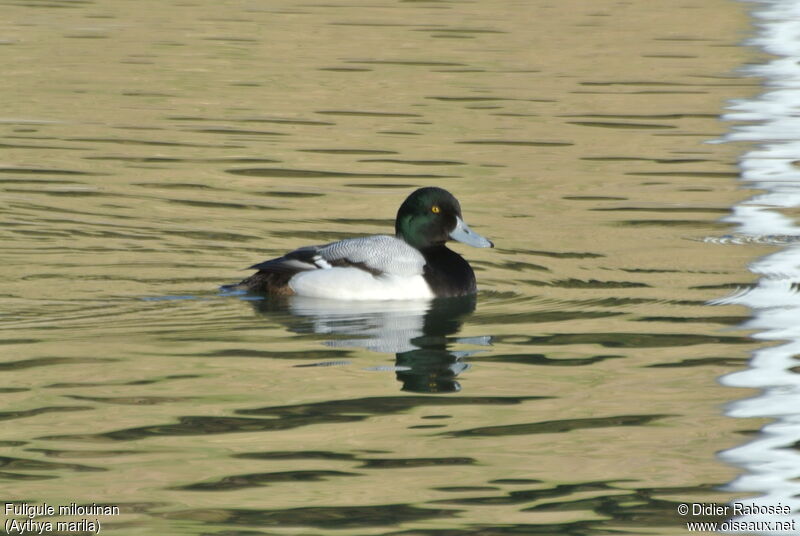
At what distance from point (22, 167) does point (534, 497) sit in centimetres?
1040

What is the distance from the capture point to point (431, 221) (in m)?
11.8

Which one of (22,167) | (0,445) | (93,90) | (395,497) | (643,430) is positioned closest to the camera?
(395,497)

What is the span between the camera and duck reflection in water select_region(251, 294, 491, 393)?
916 centimetres

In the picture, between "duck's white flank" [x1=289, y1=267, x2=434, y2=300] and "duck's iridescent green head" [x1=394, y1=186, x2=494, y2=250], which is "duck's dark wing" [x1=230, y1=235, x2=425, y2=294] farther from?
"duck's iridescent green head" [x1=394, y1=186, x2=494, y2=250]

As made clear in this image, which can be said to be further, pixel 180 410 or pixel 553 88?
pixel 553 88

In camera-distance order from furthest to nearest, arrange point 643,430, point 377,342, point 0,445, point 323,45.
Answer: point 323,45, point 377,342, point 643,430, point 0,445

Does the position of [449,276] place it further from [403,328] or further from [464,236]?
[403,328]

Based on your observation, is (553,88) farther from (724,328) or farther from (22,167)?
(724,328)

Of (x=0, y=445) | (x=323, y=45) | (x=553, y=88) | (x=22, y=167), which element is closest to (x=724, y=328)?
(x=0, y=445)

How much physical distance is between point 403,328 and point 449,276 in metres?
1.01

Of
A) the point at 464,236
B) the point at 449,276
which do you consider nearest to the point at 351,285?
the point at 449,276

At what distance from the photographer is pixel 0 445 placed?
7.44 meters

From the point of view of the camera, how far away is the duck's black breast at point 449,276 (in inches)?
443

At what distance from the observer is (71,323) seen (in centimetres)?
A: 1015
